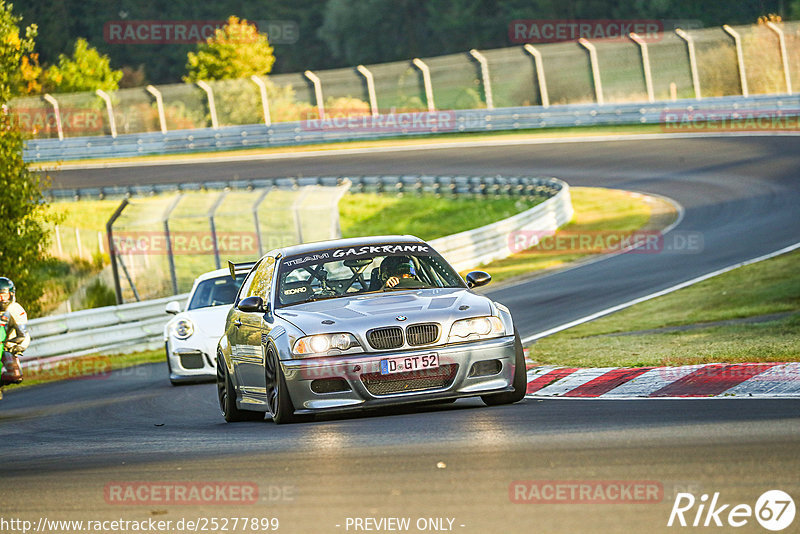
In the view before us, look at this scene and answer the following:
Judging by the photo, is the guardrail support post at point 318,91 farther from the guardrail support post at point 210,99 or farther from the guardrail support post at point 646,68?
the guardrail support post at point 646,68

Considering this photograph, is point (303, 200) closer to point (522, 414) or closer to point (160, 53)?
point (522, 414)

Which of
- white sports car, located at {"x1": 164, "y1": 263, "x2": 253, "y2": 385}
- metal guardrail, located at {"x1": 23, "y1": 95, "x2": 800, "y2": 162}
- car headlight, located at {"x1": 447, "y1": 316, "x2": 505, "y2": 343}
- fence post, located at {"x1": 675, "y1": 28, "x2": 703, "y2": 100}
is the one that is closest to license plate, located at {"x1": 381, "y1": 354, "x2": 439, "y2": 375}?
car headlight, located at {"x1": 447, "y1": 316, "x2": 505, "y2": 343}

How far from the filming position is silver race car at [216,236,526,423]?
29.2 ft

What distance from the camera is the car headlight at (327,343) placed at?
8.92m

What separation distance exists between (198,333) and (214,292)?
0.92m

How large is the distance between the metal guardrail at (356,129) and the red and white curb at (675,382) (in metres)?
33.2

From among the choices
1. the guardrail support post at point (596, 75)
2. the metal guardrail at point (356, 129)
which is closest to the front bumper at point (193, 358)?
the metal guardrail at point (356, 129)

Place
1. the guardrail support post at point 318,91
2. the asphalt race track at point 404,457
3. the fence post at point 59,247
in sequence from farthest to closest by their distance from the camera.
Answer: the guardrail support post at point 318,91 < the fence post at point 59,247 < the asphalt race track at point 404,457

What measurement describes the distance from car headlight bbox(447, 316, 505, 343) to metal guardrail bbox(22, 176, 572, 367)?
12.0 metres

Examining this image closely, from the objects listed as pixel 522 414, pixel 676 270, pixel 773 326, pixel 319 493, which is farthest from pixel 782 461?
pixel 676 270

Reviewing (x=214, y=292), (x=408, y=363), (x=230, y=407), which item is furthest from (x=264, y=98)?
(x=408, y=363)

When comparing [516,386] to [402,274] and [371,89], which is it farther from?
[371,89]

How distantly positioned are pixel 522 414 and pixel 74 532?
378cm

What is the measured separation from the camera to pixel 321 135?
2018 inches
